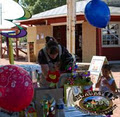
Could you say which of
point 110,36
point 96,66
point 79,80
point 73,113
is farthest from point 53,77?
point 110,36

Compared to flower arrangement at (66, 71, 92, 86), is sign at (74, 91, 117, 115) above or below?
below

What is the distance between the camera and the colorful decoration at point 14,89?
199 centimetres

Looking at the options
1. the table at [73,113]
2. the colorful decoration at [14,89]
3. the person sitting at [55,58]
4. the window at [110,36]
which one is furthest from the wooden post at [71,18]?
the window at [110,36]

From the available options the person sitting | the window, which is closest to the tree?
the window

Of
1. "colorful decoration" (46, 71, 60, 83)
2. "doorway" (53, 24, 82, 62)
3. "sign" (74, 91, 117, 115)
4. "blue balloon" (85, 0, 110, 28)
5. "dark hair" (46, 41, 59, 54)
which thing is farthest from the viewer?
"doorway" (53, 24, 82, 62)

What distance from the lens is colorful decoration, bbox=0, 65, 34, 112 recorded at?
1.99 metres

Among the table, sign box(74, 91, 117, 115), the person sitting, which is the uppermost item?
the person sitting

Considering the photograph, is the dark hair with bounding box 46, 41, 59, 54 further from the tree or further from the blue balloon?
the tree

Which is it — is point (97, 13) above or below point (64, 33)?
below

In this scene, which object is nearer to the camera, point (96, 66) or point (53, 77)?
point (53, 77)

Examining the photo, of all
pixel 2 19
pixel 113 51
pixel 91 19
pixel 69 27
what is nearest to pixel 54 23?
pixel 113 51

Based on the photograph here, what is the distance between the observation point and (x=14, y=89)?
1.99 meters

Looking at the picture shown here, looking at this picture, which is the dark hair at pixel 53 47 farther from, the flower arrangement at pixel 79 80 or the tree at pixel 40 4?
the tree at pixel 40 4

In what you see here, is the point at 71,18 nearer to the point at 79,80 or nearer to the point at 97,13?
the point at 97,13
